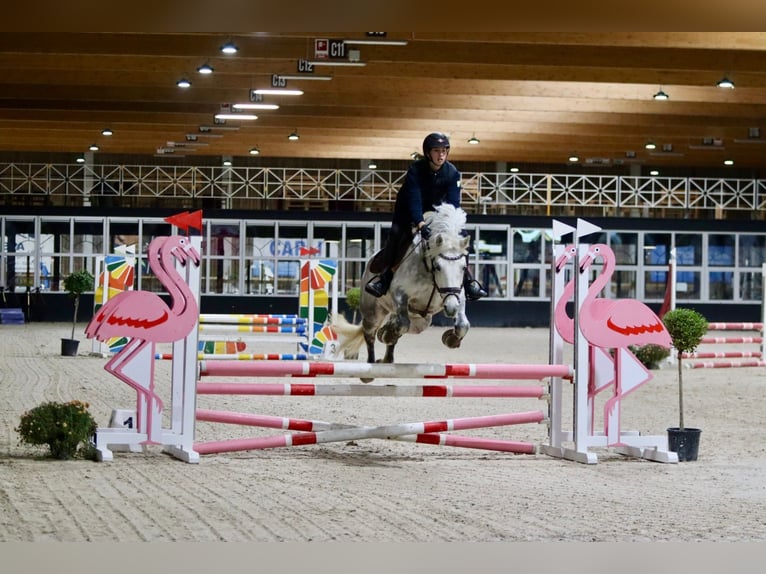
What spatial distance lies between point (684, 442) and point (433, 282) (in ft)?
7.55

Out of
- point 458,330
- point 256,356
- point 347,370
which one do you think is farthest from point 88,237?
point 458,330

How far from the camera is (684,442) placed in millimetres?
6992

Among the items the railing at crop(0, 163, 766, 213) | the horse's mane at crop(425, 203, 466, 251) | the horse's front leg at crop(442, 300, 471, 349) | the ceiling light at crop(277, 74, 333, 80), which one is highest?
the ceiling light at crop(277, 74, 333, 80)

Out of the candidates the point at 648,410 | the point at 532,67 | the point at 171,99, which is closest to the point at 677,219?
the point at 532,67

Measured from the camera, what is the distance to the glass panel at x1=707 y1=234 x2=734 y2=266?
26766 millimetres

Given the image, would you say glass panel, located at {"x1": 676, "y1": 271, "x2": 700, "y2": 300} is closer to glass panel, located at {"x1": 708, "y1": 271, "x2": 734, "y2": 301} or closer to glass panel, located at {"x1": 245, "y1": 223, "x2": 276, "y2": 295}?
glass panel, located at {"x1": 708, "y1": 271, "x2": 734, "y2": 301}

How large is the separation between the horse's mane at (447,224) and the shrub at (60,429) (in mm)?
2388

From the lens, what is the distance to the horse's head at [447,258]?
5.68m

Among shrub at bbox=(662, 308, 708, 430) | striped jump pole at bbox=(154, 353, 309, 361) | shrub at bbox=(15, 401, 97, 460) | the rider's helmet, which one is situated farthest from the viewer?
striped jump pole at bbox=(154, 353, 309, 361)

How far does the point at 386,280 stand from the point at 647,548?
9.26 feet

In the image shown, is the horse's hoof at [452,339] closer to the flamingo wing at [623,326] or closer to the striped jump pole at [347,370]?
the striped jump pole at [347,370]

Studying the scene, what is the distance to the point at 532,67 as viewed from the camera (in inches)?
636

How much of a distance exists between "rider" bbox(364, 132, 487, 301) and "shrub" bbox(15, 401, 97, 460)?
1898 millimetres

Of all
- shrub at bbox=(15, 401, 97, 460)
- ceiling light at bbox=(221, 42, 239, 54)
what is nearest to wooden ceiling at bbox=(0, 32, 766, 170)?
ceiling light at bbox=(221, 42, 239, 54)
